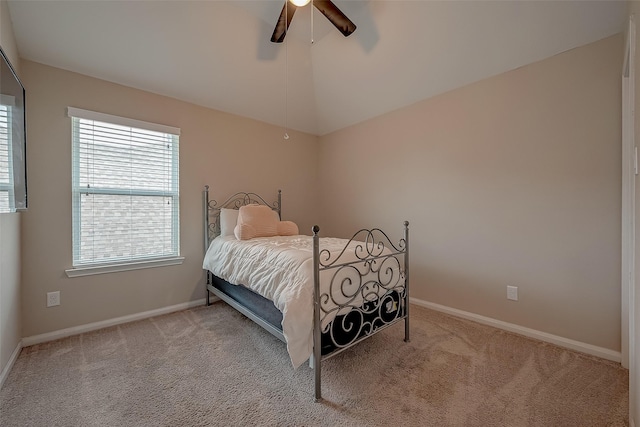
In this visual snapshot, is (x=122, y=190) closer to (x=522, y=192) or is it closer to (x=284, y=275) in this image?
(x=284, y=275)

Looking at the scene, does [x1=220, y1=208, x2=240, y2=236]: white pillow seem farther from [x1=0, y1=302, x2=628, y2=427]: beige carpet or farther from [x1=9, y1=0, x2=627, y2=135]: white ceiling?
[x1=9, y1=0, x2=627, y2=135]: white ceiling

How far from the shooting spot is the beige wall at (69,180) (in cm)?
223

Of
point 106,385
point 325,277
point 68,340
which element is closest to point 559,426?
point 325,277

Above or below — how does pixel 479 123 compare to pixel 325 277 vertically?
above

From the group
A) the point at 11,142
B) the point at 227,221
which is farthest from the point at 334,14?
the point at 11,142

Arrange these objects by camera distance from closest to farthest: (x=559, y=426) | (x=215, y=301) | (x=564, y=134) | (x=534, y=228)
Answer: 1. (x=559, y=426)
2. (x=564, y=134)
3. (x=534, y=228)
4. (x=215, y=301)

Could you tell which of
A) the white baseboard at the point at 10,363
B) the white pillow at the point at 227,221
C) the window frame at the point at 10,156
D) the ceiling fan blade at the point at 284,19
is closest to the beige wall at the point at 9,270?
the white baseboard at the point at 10,363

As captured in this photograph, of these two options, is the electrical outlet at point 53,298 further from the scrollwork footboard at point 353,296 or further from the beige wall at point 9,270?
the scrollwork footboard at point 353,296

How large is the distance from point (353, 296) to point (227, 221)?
1.83 metres

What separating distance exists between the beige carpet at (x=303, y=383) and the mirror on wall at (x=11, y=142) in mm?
1180

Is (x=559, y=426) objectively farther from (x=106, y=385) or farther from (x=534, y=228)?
(x=106, y=385)

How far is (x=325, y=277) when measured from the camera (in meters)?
1.72

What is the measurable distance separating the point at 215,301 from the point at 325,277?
206 centimetres

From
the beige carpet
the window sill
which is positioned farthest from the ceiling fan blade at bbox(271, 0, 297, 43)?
the beige carpet
